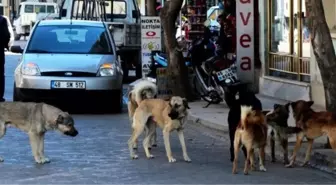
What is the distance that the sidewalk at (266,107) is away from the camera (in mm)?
9715

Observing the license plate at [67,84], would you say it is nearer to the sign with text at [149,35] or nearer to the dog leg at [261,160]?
the sign with text at [149,35]

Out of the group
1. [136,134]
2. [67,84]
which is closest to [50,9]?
[67,84]

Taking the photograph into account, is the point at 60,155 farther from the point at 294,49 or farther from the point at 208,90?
the point at 294,49

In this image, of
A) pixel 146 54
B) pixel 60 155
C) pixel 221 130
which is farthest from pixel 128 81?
pixel 60 155

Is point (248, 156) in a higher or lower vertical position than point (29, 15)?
lower

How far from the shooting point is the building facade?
1559 cm

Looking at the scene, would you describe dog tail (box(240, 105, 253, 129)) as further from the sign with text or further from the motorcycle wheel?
the sign with text

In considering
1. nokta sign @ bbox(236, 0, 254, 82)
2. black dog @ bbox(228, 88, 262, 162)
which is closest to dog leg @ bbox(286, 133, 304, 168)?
black dog @ bbox(228, 88, 262, 162)

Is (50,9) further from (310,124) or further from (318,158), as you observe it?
(310,124)

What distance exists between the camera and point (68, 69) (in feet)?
49.4

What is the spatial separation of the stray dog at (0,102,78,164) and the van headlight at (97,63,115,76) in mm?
5379

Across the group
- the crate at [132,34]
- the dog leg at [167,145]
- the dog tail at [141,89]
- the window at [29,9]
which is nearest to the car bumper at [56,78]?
the dog tail at [141,89]

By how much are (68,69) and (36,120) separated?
534 cm

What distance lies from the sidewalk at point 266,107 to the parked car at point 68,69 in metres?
1.75
